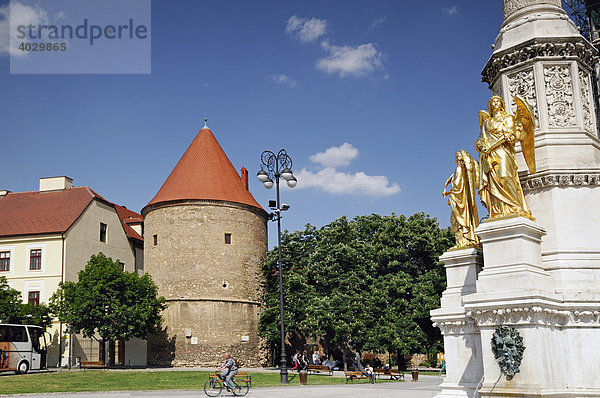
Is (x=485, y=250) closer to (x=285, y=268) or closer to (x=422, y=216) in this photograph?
(x=422, y=216)

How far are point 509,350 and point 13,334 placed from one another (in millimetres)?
27778

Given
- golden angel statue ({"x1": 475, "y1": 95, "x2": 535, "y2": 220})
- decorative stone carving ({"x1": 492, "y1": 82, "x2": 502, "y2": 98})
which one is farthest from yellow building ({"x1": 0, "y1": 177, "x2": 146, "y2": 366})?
golden angel statue ({"x1": 475, "y1": 95, "x2": 535, "y2": 220})

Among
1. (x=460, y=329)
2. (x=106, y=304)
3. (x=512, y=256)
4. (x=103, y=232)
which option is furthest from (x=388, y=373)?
(x=103, y=232)

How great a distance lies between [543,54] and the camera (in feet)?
36.9

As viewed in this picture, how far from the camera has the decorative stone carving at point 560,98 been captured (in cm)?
1111

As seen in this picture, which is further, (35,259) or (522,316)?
(35,259)

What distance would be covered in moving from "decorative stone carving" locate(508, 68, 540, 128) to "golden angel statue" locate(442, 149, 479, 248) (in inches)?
51.1

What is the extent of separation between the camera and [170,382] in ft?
78.4

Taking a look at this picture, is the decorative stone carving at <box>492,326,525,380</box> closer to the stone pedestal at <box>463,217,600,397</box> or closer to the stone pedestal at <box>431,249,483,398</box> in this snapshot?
the stone pedestal at <box>463,217,600,397</box>

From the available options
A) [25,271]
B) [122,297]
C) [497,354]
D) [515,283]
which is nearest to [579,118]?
[515,283]

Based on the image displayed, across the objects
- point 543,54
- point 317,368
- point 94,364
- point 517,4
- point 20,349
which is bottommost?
point 317,368

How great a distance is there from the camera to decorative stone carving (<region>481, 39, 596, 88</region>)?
36.8ft

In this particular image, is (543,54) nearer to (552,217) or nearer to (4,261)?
(552,217)

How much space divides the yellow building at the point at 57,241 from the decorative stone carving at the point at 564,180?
34.9 m
